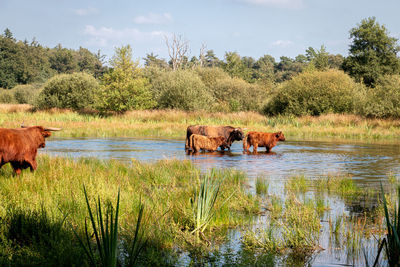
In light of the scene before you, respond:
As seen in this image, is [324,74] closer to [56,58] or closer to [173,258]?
[173,258]

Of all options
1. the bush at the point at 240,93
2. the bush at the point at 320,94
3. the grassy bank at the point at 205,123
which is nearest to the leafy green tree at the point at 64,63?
the bush at the point at 240,93

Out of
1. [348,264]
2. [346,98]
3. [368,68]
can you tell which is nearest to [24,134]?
[348,264]

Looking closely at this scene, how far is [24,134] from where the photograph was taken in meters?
9.73

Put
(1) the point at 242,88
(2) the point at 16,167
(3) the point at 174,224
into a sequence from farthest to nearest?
1. (1) the point at 242,88
2. (2) the point at 16,167
3. (3) the point at 174,224

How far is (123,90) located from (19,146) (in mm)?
37007

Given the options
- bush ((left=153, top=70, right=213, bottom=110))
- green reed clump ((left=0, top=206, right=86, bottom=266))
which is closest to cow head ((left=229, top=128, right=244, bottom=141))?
green reed clump ((left=0, top=206, right=86, bottom=266))

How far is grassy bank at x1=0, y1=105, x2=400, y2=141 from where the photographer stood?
29856 mm

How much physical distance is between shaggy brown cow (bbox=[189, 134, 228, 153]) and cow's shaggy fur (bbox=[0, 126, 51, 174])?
9622 millimetres

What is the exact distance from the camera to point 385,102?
3506cm

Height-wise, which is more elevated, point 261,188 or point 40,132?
point 40,132

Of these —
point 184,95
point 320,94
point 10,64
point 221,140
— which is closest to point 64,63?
point 10,64

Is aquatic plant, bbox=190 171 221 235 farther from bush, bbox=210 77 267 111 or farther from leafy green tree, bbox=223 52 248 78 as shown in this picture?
leafy green tree, bbox=223 52 248 78

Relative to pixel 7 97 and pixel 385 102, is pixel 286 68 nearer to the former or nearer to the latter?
pixel 7 97

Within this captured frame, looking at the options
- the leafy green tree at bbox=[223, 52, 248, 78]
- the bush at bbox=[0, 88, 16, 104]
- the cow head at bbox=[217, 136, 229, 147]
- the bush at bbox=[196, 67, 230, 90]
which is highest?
the leafy green tree at bbox=[223, 52, 248, 78]
